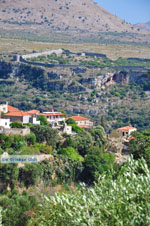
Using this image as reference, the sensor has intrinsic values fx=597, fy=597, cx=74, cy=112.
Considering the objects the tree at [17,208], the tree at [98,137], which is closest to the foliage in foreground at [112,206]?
the tree at [17,208]

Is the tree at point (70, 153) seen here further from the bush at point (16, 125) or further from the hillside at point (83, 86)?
the hillside at point (83, 86)

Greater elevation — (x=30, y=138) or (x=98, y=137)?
(x=30, y=138)

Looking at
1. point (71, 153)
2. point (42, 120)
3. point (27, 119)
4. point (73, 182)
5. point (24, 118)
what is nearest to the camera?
point (73, 182)

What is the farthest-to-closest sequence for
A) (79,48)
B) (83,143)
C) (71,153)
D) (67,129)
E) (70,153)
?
(79,48) < (67,129) < (83,143) < (71,153) < (70,153)

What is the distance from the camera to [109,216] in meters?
18.3

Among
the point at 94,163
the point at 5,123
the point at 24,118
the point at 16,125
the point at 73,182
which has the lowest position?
the point at 73,182

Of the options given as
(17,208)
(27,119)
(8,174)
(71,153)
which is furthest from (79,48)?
(17,208)

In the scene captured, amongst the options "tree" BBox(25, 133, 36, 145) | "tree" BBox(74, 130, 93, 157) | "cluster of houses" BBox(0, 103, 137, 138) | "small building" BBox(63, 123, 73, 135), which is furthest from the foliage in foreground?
"small building" BBox(63, 123, 73, 135)

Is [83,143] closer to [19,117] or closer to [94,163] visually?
[94,163]

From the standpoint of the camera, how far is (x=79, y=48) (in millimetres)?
135875

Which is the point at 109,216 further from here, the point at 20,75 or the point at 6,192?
the point at 20,75

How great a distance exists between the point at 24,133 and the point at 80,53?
82.1 metres

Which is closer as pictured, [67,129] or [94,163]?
[94,163]

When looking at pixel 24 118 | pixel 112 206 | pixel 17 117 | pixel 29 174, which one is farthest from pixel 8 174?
pixel 112 206
